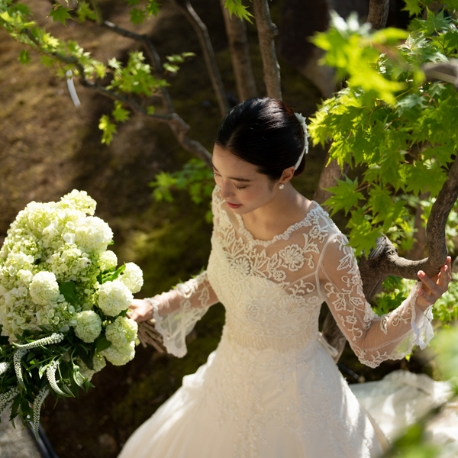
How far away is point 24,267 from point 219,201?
0.84 m

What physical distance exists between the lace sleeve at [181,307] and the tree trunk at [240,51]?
49.2 inches

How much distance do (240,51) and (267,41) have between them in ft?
1.79

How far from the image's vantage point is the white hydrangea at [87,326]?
1.66m

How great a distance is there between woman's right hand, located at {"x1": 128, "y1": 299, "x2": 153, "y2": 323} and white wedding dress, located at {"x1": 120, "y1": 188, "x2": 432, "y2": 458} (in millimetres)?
64

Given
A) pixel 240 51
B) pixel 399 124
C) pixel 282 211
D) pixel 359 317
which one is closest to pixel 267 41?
pixel 240 51

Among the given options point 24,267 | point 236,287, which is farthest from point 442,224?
point 24,267

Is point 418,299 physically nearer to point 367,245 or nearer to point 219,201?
point 367,245

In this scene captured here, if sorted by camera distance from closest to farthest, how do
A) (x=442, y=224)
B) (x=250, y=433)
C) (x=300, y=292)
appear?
(x=442, y=224)
(x=300, y=292)
(x=250, y=433)

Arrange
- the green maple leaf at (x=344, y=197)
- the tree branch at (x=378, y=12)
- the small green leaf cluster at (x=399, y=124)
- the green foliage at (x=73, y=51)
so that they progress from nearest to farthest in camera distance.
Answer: the small green leaf cluster at (x=399, y=124)
the green maple leaf at (x=344, y=197)
the tree branch at (x=378, y=12)
the green foliage at (x=73, y=51)

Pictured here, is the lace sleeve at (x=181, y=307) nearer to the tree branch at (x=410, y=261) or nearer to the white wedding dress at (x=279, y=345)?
the white wedding dress at (x=279, y=345)

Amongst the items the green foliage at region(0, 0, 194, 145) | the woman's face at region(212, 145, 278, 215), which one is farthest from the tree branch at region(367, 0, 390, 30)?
the green foliage at region(0, 0, 194, 145)

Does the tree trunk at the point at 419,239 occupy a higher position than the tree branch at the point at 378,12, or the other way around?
the tree branch at the point at 378,12

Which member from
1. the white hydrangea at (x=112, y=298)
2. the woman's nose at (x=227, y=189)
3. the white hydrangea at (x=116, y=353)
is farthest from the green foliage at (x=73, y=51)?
the white hydrangea at (x=116, y=353)

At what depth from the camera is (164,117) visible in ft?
10.1
